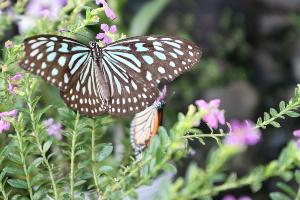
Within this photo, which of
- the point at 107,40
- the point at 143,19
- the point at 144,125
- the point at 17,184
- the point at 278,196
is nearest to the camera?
the point at 278,196

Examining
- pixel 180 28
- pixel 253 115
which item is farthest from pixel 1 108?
pixel 180 28

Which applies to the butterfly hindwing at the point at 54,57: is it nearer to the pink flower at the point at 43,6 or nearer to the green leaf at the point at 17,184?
the green leaf at the point at 17,184

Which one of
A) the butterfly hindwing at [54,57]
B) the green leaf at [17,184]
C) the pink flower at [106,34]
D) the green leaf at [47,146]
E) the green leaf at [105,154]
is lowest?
the green leaf at [17,184]

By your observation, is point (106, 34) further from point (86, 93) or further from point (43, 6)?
point (43, 6)

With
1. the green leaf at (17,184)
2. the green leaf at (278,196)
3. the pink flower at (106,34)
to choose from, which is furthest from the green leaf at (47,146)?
the green leaf at (278,196)

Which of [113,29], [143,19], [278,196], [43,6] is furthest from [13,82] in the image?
[143,19]

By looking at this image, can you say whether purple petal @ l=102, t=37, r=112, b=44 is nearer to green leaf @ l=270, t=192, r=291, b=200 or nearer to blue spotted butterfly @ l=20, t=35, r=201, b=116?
blue spotted butterfly @ l=20, t=35, r=201, b=116

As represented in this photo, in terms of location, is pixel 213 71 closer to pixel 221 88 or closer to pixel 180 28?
pixel 221 88
